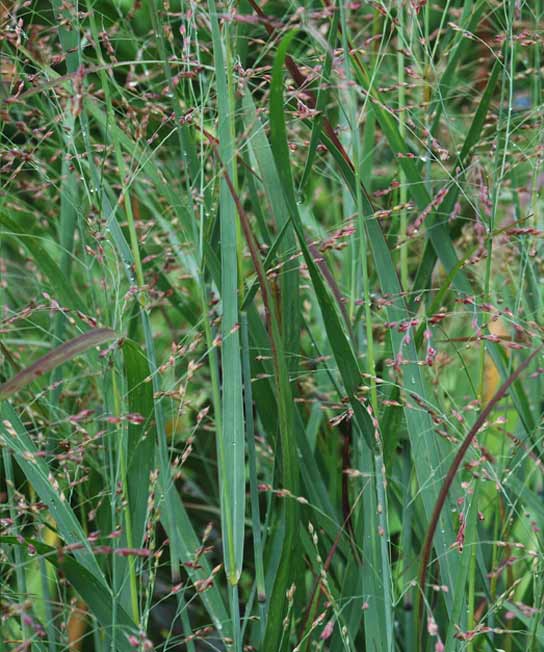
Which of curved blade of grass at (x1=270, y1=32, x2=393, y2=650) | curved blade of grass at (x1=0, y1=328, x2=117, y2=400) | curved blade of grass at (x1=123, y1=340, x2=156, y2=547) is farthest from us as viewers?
curved blade of grass at (x1=123, y1=340, x2=156, y2=547)

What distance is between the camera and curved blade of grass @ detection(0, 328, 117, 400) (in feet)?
1.73

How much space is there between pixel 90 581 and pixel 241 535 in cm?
13

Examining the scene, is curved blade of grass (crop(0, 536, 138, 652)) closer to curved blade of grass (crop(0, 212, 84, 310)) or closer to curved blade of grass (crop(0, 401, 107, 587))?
curved blade of grass (crop(0, 401, 107, 587))

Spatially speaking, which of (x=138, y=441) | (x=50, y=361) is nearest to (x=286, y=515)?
(x=138, y=441)

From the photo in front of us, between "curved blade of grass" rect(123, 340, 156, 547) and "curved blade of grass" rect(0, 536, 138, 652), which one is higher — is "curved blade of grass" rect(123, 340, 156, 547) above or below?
above

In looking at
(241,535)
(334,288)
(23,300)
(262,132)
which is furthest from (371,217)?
(23,300)

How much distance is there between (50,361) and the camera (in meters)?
0.53

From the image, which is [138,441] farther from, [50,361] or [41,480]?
[50,361]

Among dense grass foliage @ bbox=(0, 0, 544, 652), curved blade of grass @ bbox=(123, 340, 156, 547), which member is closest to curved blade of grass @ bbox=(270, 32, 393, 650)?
dense grass foliage @ bbox=(0, 0, 544, 652)

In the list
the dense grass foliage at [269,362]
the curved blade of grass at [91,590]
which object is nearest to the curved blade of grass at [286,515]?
the dense grass foliage at [269,362]

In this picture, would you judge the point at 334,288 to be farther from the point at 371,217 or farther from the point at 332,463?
the point at 332,463

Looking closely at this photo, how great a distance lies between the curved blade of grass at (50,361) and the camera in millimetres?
527

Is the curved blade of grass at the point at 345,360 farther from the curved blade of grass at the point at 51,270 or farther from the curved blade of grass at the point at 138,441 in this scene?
the curved blade of grass at the point at 51,270

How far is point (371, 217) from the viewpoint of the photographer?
698mm
